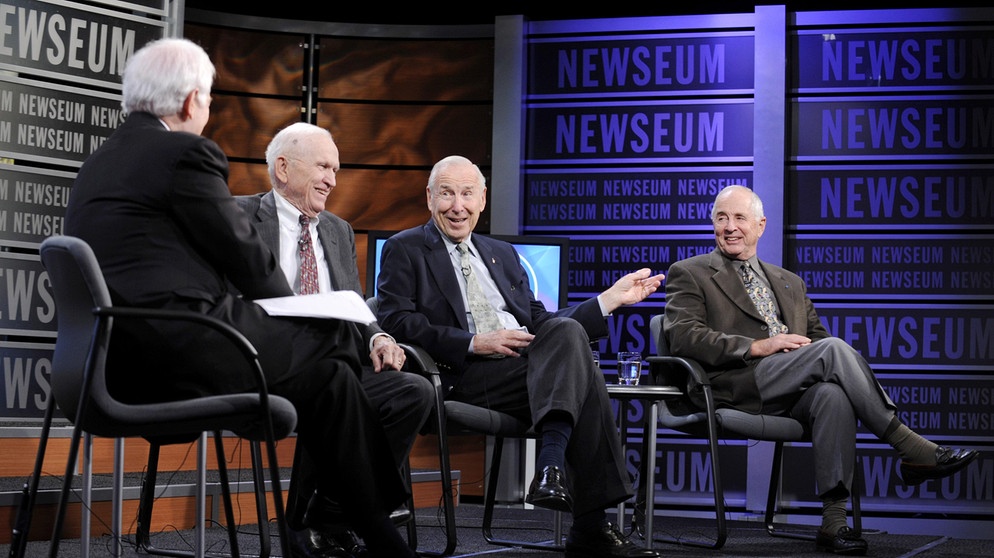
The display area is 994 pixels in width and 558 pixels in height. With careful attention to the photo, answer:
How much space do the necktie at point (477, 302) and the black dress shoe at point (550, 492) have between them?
78 cm

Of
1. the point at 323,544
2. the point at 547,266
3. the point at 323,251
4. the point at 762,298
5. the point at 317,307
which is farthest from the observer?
the point at 547,266

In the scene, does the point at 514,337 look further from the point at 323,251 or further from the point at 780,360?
the point at 780,360

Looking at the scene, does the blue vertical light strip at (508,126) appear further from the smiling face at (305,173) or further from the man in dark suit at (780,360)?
the smiling face at (305,173)

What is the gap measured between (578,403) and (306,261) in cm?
91

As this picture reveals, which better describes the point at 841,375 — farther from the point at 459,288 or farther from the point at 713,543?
the point at 459,288

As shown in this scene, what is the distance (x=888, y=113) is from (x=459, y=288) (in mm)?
2953

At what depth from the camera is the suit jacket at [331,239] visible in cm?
311

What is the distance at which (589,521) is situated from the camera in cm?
292

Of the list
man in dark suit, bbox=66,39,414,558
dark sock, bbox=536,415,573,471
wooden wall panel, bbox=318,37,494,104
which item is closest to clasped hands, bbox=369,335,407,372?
dark sock, bbox=536,415,573,471

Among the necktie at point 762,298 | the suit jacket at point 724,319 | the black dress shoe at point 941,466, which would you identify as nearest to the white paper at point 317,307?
the suit jacket at point 724,319

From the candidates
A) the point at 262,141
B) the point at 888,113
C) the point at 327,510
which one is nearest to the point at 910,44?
the point at 888,113

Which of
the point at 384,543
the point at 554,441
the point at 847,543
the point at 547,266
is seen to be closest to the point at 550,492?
the point at 554,441

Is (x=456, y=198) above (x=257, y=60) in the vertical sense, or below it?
below

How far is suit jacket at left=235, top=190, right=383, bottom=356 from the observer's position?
A: 311 cm
